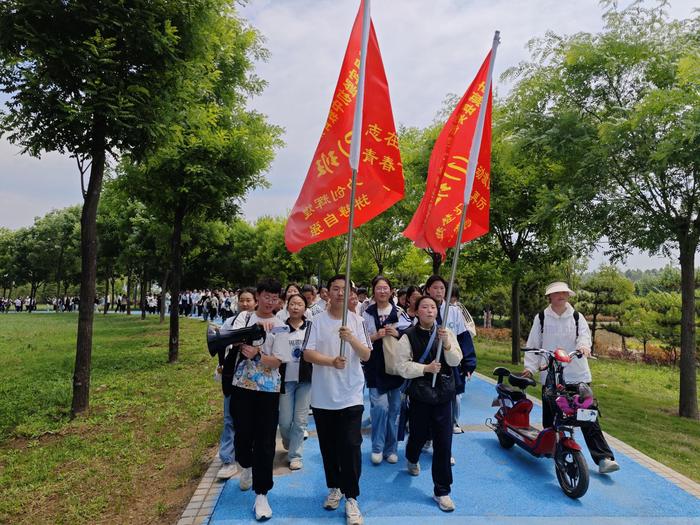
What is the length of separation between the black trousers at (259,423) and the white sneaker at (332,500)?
55cm

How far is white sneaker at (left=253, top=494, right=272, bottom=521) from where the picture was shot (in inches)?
161

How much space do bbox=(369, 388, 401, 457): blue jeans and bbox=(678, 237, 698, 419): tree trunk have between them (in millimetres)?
6713

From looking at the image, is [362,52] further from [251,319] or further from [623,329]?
[623,329]

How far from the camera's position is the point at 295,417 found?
529 centimetres

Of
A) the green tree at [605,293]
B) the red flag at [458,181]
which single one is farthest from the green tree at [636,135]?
the green tree at [605,293]

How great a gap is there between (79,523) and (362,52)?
4.89 m

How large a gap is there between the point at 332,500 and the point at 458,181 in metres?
3.46

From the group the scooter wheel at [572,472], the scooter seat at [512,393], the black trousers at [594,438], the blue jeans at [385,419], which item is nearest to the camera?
the scooter wheel at [572,472]

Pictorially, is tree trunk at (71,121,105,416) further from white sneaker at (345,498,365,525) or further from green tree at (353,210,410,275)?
green tree at (353,210,410,275)

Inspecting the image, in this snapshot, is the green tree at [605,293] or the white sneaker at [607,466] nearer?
the white sneaker at [607,466]

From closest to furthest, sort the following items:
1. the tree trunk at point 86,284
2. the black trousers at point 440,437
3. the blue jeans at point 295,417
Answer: the black trousers at point 440,437 < the blue jeans at point 295,417 < the tree trunk at point 86,284

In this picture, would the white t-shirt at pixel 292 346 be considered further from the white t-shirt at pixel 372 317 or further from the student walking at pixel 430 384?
the white t-shirt at pixel 372 317

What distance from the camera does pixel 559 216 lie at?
9125 mm

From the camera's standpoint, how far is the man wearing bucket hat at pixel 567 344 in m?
5.14
